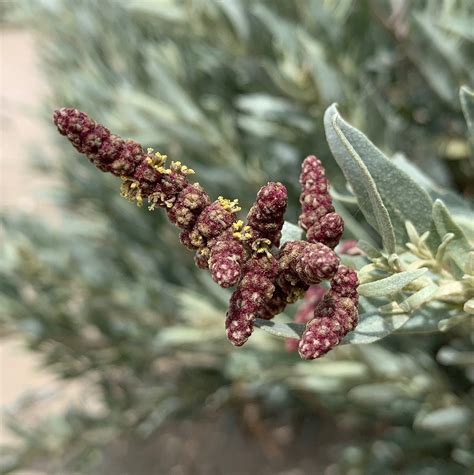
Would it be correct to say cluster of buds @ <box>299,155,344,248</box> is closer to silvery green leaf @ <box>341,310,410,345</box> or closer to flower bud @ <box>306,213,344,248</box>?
flower bud @ <box>306,213,344,248</box>

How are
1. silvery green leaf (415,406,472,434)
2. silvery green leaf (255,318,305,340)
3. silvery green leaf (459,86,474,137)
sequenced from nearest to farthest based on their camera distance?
silvery green leaf (255,318,305,340) < silvery green leaf (459,86,474,137) < silvery green leaf (415,406,472,434)

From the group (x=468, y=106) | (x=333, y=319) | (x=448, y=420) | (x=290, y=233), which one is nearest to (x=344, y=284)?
(x=333, y=319)

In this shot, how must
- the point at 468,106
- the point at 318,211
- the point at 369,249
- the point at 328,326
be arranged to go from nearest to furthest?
1. the point at 328,326
2. the point at 318,211
3. the point at 369,249
4. the point at 468,106

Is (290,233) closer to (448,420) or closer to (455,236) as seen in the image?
(455,236)

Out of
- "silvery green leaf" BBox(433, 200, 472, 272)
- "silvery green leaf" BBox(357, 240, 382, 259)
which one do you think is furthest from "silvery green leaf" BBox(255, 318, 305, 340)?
"silvery green leaf" BBox(433, 200, 472, 272)

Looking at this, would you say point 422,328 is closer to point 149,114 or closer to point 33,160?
point 149,114

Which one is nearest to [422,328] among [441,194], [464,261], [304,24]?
[464,261]
